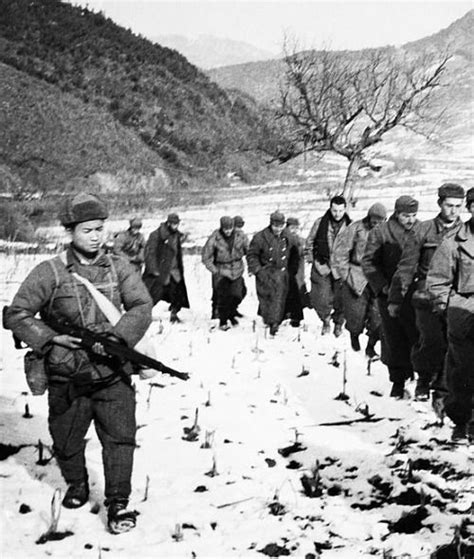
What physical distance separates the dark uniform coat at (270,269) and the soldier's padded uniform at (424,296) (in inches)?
138

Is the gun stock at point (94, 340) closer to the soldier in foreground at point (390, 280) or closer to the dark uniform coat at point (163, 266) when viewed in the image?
the soldier in foreground at point (390, 280)

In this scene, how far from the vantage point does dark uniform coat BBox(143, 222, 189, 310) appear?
1082 cm

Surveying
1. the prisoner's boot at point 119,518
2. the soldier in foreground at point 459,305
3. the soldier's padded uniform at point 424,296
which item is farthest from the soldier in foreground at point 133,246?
the prisoner's boot at point 119,518

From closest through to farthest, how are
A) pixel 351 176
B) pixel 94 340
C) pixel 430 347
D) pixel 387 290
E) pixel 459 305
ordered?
pixel 94 340 → pixel 459 305 → pixel 430 347 → pixel 387 290 → pixel 351 176

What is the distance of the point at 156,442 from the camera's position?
5.10 m

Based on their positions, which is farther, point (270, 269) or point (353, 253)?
point (270, 269)

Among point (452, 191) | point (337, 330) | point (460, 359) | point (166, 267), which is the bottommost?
point (337, 330)

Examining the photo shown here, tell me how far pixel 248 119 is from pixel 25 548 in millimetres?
54210

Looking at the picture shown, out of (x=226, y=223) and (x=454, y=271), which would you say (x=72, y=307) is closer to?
(x=454, y=271)

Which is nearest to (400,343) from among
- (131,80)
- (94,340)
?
(94,340)

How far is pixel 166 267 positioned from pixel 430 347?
18.5 ft

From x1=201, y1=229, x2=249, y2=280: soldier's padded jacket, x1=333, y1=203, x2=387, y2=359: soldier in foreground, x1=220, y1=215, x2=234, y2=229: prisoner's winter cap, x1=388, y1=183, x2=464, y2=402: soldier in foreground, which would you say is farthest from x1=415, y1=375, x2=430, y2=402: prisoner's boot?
x1=220, y1=215, x2=234, y2=229: prisoner's winter cap

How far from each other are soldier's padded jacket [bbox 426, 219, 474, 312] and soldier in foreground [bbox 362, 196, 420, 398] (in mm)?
1262

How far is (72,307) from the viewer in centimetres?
375
